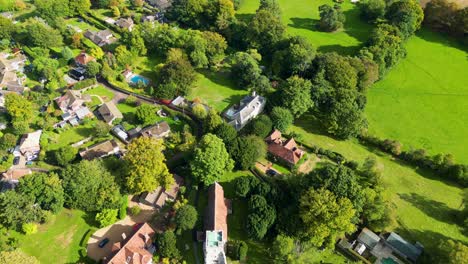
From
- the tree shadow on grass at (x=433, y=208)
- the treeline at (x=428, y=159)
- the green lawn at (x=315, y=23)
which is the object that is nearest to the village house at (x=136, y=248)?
the tree shadow on grass at (x=433, y=208)

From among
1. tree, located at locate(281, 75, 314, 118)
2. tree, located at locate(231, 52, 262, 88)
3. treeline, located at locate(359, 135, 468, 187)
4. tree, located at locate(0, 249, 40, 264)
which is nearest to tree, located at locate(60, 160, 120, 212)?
tree, located at locate(0, 249, 40, 264)

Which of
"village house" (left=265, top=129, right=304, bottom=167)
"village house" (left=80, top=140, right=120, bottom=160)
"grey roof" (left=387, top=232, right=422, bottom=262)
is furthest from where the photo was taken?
"village house" (left=265, top=129, right=304, bottom=167)

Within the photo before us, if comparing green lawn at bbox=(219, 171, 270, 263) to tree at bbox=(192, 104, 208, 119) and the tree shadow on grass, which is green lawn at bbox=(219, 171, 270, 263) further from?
the tree shadow on grass

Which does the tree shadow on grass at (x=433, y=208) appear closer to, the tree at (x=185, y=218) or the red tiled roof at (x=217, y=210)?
the red tiled roof at (x=217, y=210)

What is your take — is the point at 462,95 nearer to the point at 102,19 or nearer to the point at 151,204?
the point at 151,204

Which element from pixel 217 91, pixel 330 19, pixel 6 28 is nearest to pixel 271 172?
pixel 217 91

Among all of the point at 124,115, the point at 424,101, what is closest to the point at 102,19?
the point at 124,115
